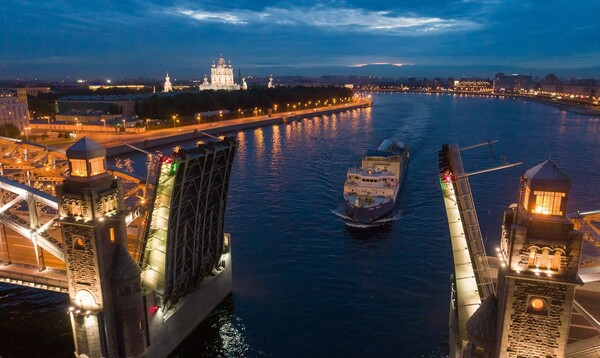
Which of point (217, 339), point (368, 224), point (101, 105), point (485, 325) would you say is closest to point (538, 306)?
point (485, 325)

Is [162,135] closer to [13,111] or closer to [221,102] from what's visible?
[13,111]

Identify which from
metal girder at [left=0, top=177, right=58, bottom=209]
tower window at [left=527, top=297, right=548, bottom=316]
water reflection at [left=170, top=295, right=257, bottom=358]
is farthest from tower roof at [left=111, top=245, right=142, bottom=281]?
tower window at [left=527, top=297, right=548, bottom=316]

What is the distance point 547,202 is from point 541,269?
228 centimetres

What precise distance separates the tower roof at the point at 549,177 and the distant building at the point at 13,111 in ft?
367

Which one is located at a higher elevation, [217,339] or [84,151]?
[84,151]

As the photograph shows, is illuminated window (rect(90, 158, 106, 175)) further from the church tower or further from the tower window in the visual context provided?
the tower window

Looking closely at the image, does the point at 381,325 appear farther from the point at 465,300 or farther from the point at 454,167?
the point at 454,167

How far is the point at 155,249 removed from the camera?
985 inches

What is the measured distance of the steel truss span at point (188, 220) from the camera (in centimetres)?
2395

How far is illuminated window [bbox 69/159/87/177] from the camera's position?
2145 centimetres

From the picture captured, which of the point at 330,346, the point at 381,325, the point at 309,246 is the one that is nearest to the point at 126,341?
the point at 330,346

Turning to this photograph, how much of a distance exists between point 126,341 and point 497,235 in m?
34.5

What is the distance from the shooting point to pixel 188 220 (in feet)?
88.0

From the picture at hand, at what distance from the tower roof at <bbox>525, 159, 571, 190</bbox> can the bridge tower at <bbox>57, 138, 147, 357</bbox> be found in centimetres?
1750
